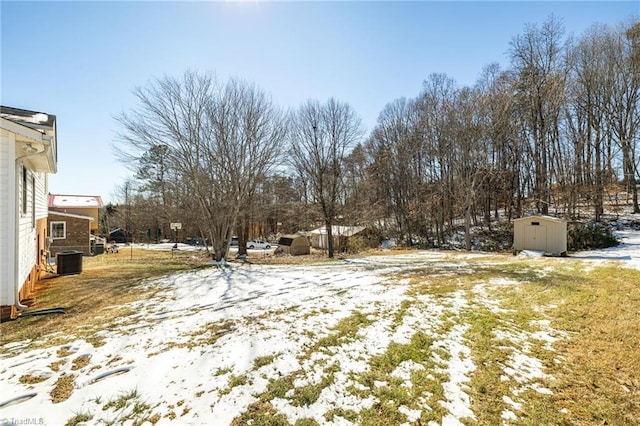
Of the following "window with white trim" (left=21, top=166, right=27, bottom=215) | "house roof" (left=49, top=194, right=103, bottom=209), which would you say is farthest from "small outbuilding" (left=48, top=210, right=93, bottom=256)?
"window with white trim" (left=21, top=166, right=27, bottom=215)

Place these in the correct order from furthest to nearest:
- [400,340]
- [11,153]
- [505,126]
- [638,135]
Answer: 1. [505,126]
2. [638,135]
3. [11,153]
4. [400,340]

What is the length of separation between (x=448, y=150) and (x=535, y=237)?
27.4 feet

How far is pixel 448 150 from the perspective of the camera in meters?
20.2

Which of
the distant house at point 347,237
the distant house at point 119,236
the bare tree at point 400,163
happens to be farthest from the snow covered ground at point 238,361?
the distant house at point 119,236

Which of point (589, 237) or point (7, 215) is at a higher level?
point (7, 215)

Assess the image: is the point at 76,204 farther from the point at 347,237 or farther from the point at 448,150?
the point at 448,150

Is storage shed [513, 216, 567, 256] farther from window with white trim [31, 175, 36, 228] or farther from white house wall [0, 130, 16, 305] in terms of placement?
window with white trim [31, 175, 36, 228]

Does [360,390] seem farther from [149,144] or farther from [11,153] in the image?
[149,144]

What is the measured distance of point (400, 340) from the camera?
410 cm

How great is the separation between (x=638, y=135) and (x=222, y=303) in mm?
25933

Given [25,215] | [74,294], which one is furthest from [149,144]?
[74,294]

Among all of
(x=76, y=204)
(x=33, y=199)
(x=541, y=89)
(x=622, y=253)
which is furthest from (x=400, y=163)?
(x=76, y=204)

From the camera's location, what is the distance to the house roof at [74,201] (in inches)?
965

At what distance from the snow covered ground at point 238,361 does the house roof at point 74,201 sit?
86.0 ft
